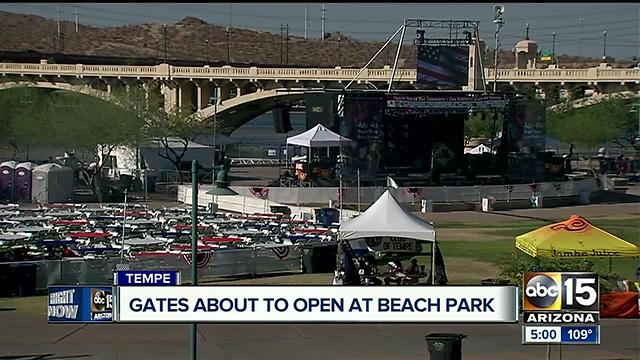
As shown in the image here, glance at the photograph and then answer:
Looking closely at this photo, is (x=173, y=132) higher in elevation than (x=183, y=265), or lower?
higher

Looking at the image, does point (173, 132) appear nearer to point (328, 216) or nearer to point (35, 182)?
point (35, 182)

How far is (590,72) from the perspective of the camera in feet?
248

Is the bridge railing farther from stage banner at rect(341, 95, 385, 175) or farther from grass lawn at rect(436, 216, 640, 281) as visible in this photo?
grass lawn at rect(436, 216, 640, 281)

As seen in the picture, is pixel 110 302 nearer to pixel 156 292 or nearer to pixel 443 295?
pixel 156 292

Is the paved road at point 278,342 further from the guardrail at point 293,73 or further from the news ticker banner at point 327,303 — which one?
the guardrail at point 293,73

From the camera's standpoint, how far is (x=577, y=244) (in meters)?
22.4

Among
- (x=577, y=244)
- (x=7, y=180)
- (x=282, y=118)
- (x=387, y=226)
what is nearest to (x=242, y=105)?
(x=282, y=118)

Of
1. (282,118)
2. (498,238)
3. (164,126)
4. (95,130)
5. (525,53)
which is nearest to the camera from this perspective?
(498,238)

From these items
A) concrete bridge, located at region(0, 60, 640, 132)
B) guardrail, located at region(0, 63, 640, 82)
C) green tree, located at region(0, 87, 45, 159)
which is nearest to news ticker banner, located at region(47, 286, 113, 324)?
green tree, located at region(0, 87, 45, 159)

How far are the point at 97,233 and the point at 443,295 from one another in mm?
22551

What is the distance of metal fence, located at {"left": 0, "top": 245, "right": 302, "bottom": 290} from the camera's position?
25.9 meters

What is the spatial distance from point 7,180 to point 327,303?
3809 centimetres

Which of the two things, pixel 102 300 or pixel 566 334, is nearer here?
pixel 102 300

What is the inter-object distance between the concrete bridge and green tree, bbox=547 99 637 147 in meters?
1.60
